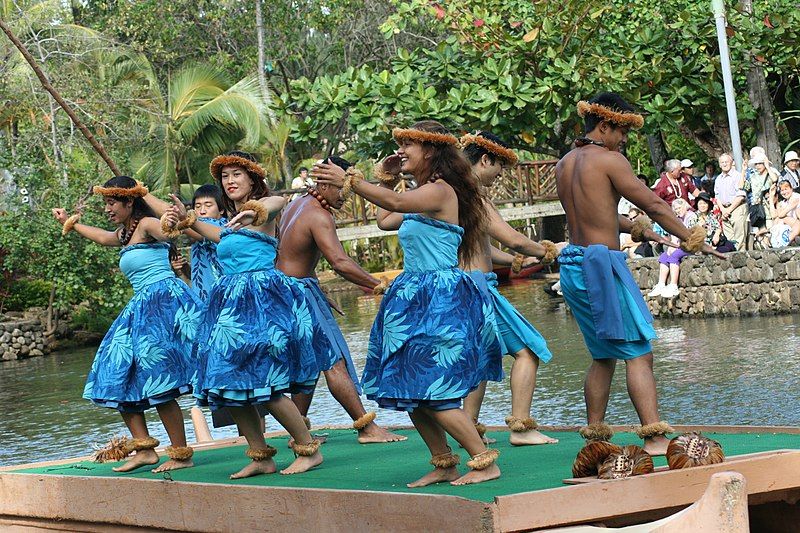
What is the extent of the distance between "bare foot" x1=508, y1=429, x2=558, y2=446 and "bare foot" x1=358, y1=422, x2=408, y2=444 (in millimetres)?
893

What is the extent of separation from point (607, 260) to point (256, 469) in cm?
195

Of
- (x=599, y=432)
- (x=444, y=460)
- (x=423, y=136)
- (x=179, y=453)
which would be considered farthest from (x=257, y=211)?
(x=599, y=432)

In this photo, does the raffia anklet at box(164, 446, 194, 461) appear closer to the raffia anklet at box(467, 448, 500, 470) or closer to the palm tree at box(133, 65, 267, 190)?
the raffia anklet at box(467, 448, 500, 470)

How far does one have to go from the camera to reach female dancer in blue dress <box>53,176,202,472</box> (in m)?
6.98

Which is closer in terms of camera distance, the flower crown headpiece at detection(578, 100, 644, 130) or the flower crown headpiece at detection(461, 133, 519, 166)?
the flower crown headpiece at detection(578, 100, 644, 130)

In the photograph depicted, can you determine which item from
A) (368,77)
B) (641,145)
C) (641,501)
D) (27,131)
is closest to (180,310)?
(641,501)

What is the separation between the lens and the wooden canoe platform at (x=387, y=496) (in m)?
4.61

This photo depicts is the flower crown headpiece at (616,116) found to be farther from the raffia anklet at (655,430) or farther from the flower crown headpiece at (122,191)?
the flower crown headpiece at (122,191)

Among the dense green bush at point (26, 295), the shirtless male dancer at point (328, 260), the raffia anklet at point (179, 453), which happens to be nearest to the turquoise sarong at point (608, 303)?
the shirtless male dancer at point (328, 260)

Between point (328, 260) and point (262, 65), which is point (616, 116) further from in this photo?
point (262, 65)

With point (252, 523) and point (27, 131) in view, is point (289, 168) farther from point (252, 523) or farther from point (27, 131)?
point (252, 523)

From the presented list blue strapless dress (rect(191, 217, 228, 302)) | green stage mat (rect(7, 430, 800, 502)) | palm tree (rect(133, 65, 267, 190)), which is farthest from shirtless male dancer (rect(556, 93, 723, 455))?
palm tree (rect(133, 65, 267, 190))

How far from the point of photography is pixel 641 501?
477 centimetres

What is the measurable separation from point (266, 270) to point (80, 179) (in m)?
18.2
